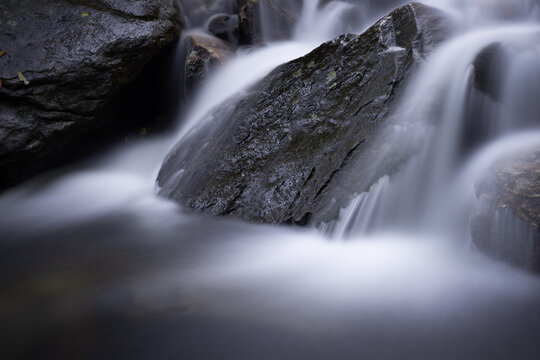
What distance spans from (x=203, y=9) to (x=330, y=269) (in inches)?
282

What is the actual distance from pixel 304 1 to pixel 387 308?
26.0 ft

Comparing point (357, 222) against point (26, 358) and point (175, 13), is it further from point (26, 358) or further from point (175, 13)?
point (175, 13)

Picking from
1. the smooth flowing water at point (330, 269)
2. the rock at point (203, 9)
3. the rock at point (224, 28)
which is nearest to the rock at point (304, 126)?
the smooth flowing water at point (330, 269)

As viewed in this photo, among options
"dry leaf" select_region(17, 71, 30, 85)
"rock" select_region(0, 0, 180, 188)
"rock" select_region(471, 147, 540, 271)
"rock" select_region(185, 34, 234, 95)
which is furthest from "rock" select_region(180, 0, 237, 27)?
"rock" select_region(471, 147, 540, 271)

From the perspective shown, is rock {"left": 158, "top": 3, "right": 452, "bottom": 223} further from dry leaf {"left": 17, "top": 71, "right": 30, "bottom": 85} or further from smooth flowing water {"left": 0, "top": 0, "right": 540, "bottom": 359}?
dry leaf {"left": 17, "top": 71, "right": 30, "bottom": 85}

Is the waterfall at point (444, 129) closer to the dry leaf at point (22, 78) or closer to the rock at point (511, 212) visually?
the rock at point (511, 212)

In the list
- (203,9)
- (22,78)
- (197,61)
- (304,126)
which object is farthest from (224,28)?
(304,126)

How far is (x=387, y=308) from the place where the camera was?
2053 mm

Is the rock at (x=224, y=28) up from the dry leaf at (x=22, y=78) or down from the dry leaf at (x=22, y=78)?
up

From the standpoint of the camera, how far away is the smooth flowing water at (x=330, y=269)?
6.00 ft

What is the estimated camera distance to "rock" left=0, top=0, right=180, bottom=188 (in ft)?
16.2

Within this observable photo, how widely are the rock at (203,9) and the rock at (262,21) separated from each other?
1.68 ft

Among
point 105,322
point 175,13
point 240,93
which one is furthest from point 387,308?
point 175,13

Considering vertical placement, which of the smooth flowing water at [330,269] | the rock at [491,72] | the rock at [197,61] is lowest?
the smooth flowing water at [330,269]
